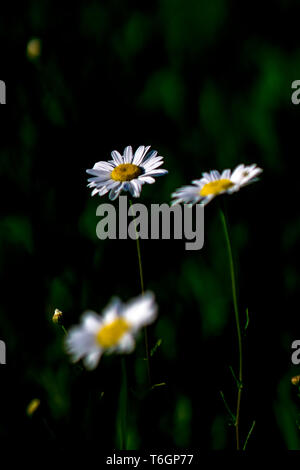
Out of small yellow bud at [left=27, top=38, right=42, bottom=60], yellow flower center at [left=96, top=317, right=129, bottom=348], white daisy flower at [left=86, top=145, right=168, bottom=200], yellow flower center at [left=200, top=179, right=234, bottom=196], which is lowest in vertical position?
yellow flower center at [left=96, top=317, right=129, bottom=348]

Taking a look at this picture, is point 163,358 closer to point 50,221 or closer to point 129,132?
point 50,221

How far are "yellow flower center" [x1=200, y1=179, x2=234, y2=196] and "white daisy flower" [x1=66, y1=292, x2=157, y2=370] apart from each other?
0.59 ft

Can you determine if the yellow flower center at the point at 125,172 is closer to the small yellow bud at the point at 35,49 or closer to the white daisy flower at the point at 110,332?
the white daisy flower at the point at 110,332

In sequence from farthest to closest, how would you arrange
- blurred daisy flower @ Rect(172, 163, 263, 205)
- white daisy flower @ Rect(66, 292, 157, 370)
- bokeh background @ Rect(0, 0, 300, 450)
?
1. bokeh background @ Rect(0, 0, 300, 450)
2. blurred daisy flower @ Rect(172, 163, 263, 205)
3. white daisy flower @ Rect(66, 292, 157, 370)

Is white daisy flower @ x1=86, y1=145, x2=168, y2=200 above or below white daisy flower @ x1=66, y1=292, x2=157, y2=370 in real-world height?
above

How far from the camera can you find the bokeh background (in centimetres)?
76

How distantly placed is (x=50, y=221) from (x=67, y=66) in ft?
1.41

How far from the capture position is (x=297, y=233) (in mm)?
1008

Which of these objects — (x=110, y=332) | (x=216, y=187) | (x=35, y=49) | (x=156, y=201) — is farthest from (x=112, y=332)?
(x=35, y=49)

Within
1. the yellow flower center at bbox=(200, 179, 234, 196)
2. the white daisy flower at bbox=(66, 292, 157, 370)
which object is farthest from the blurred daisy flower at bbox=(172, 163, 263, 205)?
the white daisy flower at bbox=(66, 292, 157, 370)

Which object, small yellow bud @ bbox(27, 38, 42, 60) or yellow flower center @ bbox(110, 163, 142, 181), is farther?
small yellow bud @ bbox(27, 38, 42, 60)

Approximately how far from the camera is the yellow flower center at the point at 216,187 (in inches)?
21.7

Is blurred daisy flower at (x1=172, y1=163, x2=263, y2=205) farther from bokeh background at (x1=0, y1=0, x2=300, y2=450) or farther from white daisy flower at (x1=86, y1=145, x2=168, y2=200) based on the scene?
bokeh background at (x1=0, y1=0, x2=300, y2=450)
